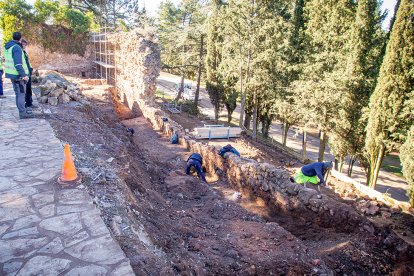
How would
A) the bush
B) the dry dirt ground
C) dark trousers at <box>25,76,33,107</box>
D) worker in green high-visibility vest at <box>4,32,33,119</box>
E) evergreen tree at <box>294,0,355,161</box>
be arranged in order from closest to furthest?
the dry dirt ground < worker in green high-visibility vest at <box>4,32,33,119</box> < dark trousers at <box>25,76,33,107</box> < evergreen tree at <box>294,0,355,161</box> < the bush

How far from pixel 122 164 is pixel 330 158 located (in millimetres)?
21892

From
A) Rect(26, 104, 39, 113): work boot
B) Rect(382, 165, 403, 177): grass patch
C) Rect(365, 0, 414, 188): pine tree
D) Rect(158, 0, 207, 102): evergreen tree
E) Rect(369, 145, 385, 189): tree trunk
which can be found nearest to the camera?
Rect(26, 104, 39, 113): work boot

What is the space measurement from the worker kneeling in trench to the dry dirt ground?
3.82 ft

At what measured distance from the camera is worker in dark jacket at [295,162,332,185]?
810 centimetres

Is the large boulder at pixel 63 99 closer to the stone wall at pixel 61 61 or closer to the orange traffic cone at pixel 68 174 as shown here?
the orange traffic cone at pixel 68 174

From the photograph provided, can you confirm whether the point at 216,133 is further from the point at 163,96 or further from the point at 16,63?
the point at 163,96

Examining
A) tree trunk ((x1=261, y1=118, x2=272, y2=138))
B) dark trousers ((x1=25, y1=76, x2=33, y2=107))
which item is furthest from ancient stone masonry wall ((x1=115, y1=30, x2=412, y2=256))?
tree trunk ((x1=261, y1=118, x2=272, y2=138))

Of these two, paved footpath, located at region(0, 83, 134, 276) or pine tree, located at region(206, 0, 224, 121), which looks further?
pine tree, located at region(206, 0, 224, 121)

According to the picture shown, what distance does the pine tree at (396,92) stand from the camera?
1200cm

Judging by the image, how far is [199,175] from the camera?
9.90 meters

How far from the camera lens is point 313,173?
27.3ft

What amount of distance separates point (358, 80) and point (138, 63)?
507 inches

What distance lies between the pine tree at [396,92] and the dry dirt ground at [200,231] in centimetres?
521

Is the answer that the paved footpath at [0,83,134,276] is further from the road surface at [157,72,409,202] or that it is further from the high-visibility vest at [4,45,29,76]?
the road surface at [157,72,409,202]
